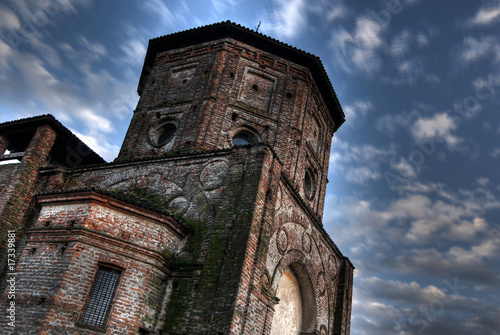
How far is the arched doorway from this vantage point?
1245cm

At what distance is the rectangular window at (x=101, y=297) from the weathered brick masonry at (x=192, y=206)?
0.09 feet

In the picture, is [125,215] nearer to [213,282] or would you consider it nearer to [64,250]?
[64,250]

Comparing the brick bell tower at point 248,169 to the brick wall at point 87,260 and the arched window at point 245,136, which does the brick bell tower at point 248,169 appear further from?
the brick wall at point 87,260

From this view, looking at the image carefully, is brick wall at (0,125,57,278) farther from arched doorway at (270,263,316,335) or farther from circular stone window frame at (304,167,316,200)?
circular stone window frame at (304,167,316,200)

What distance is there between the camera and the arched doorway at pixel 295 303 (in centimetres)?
1245

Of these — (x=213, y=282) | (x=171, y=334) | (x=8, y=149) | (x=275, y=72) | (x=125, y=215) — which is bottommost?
(x=171, y=334)

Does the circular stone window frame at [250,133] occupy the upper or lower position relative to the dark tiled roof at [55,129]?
upper

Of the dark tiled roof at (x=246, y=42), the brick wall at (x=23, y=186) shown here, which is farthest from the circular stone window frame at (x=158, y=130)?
the dark tiled roof at (x=246, y=42)

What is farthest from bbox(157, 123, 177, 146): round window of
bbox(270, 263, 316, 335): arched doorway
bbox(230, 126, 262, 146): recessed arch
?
bbox(270, 263, 316, 335): arched doorway

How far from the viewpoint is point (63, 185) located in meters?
13.4

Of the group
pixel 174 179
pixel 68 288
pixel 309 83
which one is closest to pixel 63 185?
pixel 174 179

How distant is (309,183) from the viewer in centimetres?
1662

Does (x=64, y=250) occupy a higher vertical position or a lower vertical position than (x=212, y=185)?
lower

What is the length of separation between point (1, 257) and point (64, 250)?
12.9ft
